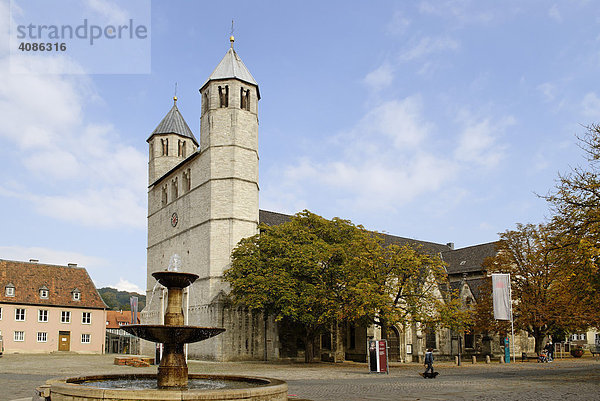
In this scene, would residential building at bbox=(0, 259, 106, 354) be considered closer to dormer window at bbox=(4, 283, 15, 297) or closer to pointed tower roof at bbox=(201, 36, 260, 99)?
dormer window at bbox=(4, 283, 15, 297)

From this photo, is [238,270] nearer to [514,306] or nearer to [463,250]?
[514,306]

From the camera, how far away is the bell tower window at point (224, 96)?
5172cm

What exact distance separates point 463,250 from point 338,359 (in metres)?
35.3

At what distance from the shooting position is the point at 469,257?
251 feet

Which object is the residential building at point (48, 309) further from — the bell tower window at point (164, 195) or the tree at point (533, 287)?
the tree at point (533, 287)

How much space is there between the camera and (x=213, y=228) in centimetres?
4853

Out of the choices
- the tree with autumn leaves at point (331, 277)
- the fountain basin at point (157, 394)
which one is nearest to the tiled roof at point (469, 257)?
the tree with autumn leaves at point (331, 277)

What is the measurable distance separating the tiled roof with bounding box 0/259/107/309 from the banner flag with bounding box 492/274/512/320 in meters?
44.6

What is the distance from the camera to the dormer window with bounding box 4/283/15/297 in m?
57.8

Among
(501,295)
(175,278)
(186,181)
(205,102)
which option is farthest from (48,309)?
(175,278)

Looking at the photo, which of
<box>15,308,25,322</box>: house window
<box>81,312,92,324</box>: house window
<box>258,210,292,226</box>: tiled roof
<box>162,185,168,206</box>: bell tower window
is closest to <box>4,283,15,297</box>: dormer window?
<box>15,308,25,322</box>: house window

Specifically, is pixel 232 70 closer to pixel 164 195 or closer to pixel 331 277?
pixel 164 195

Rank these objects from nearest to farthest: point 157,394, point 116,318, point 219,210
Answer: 1. point 157,394
2. point 219,210
3. point 116,318

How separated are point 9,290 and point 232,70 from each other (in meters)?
32.9
